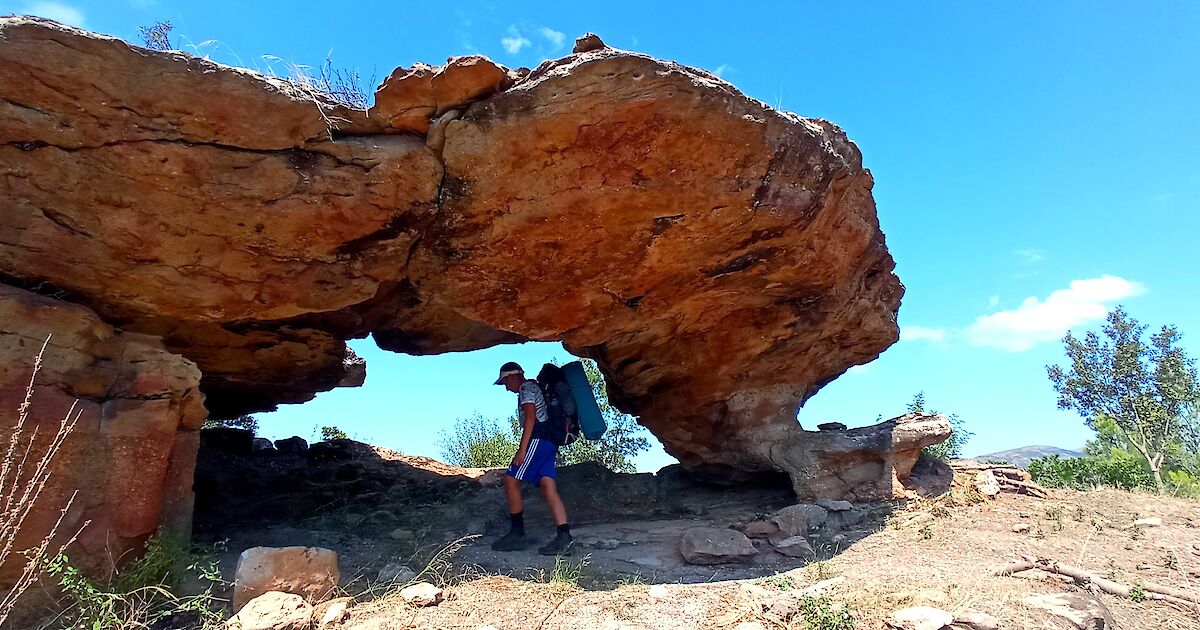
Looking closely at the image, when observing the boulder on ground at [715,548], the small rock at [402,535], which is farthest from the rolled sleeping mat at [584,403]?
the small rock at [402,535]

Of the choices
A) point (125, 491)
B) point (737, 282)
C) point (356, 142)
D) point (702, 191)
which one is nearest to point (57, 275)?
point (125, 491)

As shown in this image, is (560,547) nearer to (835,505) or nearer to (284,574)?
(284,574)

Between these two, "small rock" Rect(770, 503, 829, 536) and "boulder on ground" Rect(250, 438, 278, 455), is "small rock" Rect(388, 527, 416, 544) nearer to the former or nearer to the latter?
"small rock" Rect(770, 503, 829, 536)

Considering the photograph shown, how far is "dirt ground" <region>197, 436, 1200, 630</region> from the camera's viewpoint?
13.4ft

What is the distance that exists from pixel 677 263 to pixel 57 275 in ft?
15.7

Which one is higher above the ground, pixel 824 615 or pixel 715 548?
pixel 715 548

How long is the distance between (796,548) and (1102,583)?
2143 mm

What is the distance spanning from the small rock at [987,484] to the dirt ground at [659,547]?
4.9 inches

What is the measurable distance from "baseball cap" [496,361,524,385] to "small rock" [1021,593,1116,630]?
14.6 feet

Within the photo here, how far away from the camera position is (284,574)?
4164mm

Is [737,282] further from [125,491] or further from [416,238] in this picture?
[125,491]

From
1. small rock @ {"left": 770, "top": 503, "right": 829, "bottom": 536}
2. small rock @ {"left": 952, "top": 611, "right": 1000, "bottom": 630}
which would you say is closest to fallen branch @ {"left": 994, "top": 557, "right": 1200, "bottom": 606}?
small rock @ {"left": 952, "top": 611, "right": 1000, "bottom": 630}

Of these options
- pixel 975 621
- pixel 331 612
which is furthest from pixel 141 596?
pixel 975 621

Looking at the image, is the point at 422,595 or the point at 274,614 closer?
the point at 274,614
